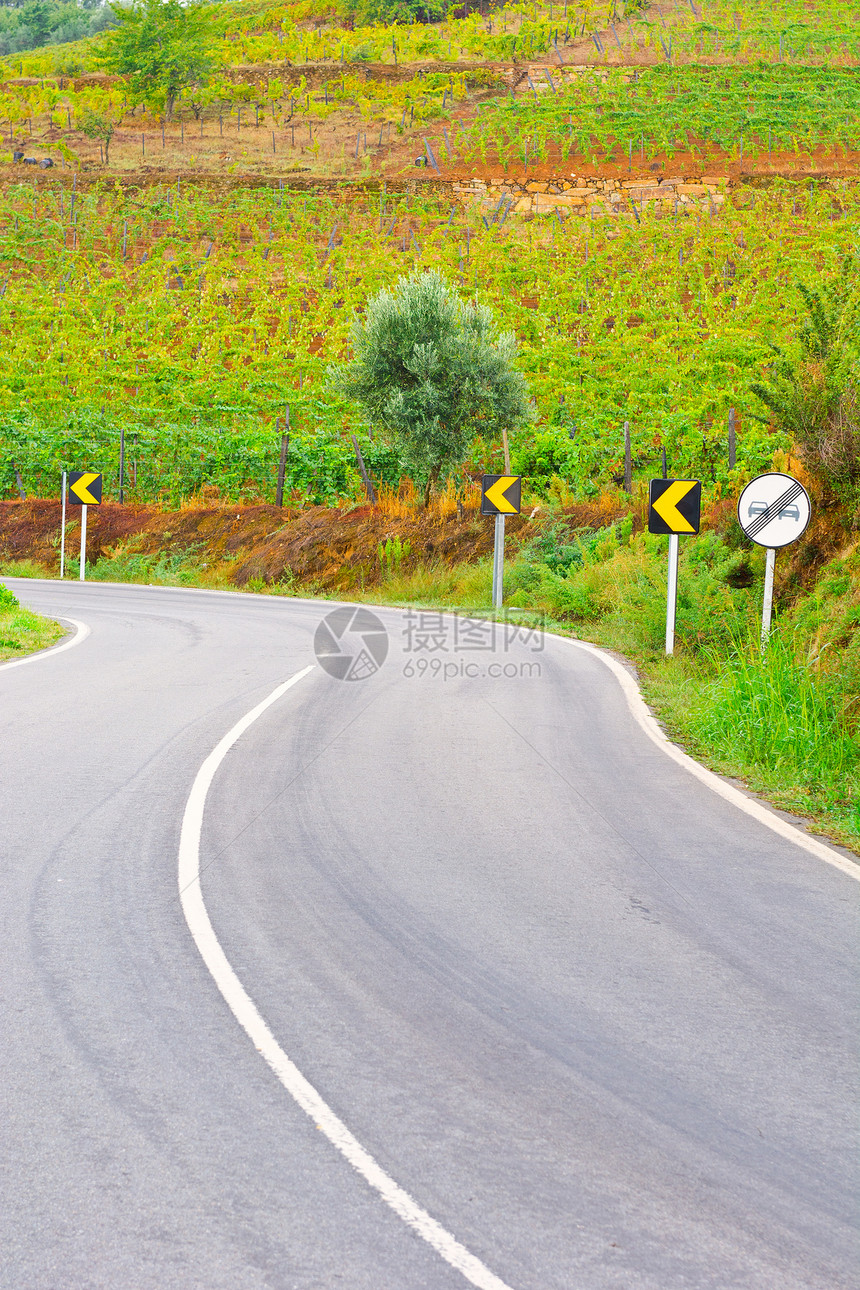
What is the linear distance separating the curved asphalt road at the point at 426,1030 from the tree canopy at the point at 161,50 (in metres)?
83.1

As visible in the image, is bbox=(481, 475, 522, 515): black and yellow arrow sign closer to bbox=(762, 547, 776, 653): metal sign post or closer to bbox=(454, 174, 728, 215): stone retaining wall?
bbox=(762, 547, 776, 653): metal sign post

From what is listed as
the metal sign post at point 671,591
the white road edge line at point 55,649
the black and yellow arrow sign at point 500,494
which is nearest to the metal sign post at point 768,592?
the metal sign post at point 671,591

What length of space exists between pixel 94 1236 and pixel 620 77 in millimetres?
89772

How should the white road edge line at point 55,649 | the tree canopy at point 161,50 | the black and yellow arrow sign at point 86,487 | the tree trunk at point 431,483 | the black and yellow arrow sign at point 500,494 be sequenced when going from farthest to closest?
the tree canopy at point 161,50
the tree trunk at point 431,483
the black and yellow arrow sign at point 86,487
the black and yellow arrow sign at point 500,494
the white road edge line at point 55,649

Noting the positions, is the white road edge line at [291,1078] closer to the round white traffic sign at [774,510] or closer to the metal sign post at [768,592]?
the metal sign post at [768,592]

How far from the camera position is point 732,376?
37969 mm

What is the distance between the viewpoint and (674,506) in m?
14.6

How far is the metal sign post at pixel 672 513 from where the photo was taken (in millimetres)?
14539

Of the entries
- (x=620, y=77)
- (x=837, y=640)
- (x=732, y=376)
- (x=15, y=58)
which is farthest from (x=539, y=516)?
(x=15, y=58)

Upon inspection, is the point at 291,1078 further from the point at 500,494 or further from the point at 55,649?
the point at 500,494

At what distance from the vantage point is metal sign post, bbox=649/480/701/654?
14.5 m

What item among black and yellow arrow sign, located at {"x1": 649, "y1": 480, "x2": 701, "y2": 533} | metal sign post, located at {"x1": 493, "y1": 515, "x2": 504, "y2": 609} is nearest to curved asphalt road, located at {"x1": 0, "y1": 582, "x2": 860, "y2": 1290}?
black and yellow arrow sign, located at {"x1": 649, "y1": 480, "x2": 701, "y2": 533}

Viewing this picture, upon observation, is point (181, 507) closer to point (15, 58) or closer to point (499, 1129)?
point (499, 1129)
